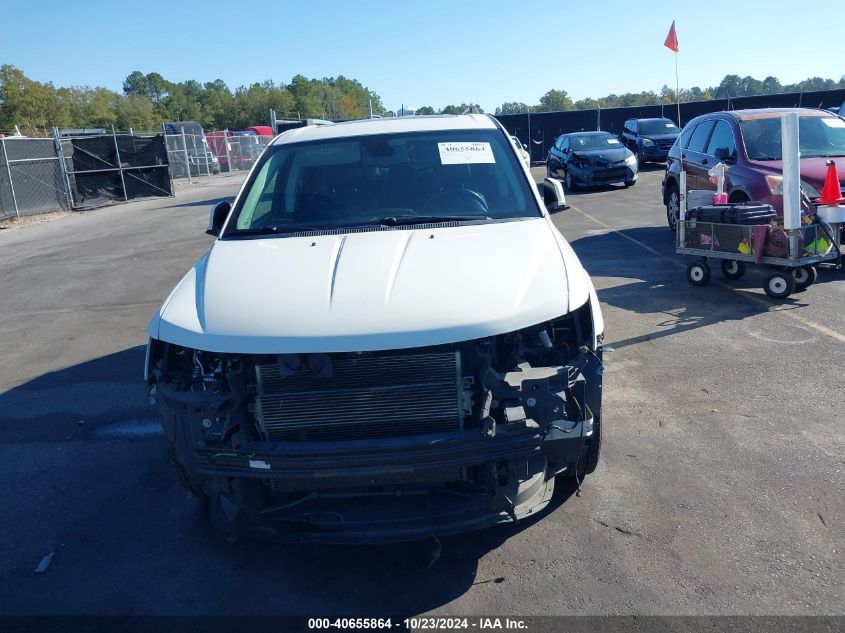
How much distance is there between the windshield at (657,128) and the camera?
2656 cm

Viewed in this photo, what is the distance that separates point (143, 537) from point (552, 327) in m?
2.42

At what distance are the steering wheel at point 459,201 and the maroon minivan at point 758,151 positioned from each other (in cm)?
533

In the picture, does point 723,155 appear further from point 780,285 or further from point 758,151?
point 780,285

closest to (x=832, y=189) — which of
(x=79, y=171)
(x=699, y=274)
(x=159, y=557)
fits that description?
(x=699, y=274)

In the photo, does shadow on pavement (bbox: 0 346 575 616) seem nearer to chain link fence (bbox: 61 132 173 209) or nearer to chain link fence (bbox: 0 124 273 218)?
chain link fence (bbox: 0 124 273 218)

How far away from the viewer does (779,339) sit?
6.57 metres

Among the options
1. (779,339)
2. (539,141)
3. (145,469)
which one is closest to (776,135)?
(779,339)

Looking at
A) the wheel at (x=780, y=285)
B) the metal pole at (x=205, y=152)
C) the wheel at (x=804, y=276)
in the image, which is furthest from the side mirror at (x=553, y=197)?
the metal pole at (x=205, y=152)

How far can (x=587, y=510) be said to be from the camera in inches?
156

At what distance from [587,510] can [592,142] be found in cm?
1848

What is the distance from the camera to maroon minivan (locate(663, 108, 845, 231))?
352 inches

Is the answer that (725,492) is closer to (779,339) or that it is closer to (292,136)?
(779,339)

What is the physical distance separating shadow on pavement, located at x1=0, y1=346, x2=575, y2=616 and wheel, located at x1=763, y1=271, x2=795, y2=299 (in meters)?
4.76

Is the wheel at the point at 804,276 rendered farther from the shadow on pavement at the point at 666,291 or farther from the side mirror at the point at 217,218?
the side mirror at the point at 217,218
